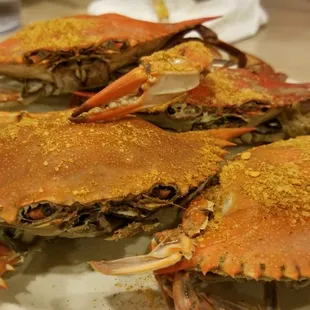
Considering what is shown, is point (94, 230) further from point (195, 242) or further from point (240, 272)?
point (240, 272)

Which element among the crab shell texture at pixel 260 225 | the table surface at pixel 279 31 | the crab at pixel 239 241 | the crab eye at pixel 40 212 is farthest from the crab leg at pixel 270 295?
the table surface at pixel 279 31

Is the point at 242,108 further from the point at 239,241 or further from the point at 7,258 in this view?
the point at 7,258

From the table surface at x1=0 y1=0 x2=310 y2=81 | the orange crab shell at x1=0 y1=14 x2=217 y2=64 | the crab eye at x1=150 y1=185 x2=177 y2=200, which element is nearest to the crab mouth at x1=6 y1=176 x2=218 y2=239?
the crab eye at x1=150 y1=185 x2=177 y2=200

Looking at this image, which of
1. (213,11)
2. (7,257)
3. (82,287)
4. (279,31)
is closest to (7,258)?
(7,257)

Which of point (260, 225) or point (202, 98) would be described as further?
point (202, 98)

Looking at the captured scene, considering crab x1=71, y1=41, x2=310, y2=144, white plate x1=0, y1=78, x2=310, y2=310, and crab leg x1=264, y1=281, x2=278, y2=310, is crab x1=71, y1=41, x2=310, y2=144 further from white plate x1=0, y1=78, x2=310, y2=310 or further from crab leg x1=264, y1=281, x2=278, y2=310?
crab leg x1=264, y1=281, x2=278, y2=310
